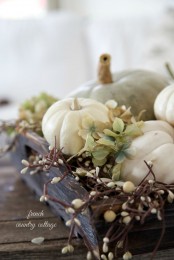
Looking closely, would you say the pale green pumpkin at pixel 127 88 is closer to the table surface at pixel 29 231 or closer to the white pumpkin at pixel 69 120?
the white pumpkin at pixel 69 120

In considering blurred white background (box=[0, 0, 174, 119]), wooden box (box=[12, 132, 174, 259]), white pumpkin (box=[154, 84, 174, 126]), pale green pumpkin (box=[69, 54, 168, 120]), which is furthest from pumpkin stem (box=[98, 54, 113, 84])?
blurred white background (box=[0, 0, 174, 119])

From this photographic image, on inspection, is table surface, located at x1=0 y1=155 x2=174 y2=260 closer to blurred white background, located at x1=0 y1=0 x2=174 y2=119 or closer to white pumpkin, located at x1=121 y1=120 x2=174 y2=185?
white pumpkin, located at x1=121 y1=120 x2=174 y2=185

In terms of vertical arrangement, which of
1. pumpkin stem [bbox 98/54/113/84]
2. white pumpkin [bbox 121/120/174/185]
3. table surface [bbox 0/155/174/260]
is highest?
pumpkin stem [bbox 98/54/113/84]

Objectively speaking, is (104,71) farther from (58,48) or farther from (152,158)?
(58,48)

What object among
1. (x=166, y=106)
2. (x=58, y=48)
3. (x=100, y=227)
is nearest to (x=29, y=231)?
(x=100, y=227)

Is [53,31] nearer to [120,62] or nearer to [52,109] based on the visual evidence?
[120,62]

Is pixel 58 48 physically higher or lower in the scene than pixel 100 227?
higher

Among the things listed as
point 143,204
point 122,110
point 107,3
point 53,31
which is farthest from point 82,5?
point 143,204
